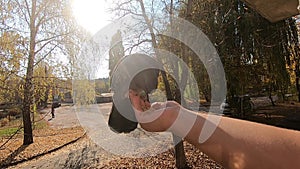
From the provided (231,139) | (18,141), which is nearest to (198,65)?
(231,139)

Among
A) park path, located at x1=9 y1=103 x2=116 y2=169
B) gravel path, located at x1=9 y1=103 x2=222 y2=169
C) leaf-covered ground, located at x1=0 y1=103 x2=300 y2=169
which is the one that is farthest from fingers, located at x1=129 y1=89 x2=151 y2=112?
park path, located at x1=9 y1=103 x2=116 y2=169

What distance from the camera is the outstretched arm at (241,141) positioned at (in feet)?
1.37

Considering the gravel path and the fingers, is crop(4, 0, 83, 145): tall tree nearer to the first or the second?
the gravel path

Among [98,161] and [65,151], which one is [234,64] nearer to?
[98,161]

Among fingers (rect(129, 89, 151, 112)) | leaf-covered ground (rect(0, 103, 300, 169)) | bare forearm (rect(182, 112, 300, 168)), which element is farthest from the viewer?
leaf-covered ground (rect(0, 103, 300, 169))

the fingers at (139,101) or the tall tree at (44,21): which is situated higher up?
the tall tree at (44,21)

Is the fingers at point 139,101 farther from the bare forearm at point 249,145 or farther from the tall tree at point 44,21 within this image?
the tall tree at point 44,21

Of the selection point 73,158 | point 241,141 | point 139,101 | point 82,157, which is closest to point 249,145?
point 241,141

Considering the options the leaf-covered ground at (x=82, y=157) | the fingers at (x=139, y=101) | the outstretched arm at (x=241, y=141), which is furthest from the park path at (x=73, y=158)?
the outstretched arm at (x=241, y=141)

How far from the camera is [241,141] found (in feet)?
1.51

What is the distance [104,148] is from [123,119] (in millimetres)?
8610

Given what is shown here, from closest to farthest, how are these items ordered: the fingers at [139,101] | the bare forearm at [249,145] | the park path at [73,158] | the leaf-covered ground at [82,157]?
1. the bare forearm at [249,145]
2. the fingers at [139,101]
3. the leaf-covered ground at [82,157]
4. the park path at [73,158]

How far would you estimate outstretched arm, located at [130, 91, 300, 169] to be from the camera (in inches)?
16.5

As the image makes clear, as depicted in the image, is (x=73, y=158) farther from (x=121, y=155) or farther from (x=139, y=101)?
(x=139, y=101)
